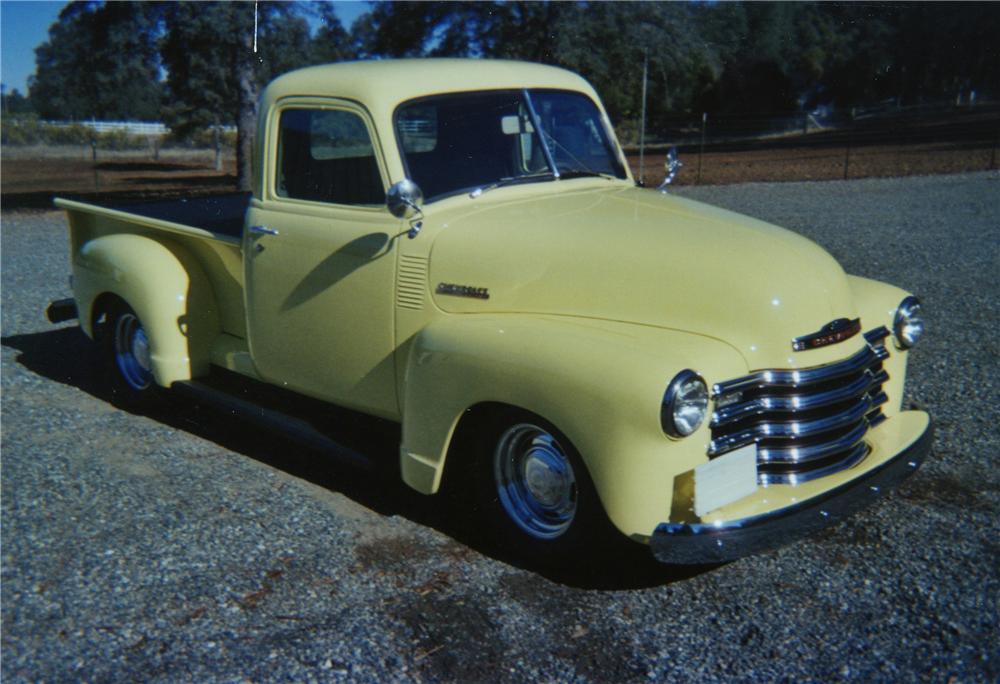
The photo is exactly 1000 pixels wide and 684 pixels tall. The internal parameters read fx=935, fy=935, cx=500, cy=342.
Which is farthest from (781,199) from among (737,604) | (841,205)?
(737,604)

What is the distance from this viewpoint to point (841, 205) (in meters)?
16.1

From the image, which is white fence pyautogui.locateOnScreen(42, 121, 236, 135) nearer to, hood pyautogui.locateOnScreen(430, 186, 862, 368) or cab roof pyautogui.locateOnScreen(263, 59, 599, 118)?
cab roof pyautogui.locateOnScreen(263, 59, 599, 118)

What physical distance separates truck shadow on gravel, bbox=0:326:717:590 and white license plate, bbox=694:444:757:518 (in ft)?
0.94

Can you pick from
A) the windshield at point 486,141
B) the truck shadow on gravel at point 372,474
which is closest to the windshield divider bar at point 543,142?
the windshield at point 486,141

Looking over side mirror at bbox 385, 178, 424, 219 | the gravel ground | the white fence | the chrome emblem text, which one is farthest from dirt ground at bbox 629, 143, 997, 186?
the white fence

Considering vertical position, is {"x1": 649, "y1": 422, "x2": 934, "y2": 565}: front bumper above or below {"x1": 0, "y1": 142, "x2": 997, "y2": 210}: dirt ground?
below

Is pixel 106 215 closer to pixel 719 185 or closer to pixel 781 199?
pixel 781 199

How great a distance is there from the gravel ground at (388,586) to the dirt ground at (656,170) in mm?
17734

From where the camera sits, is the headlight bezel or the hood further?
the hood

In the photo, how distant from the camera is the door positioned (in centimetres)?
416

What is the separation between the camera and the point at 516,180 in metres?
4.34

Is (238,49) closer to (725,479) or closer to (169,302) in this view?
(169,302)

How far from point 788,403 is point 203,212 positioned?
4294mm

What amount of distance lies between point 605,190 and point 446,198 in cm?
86
